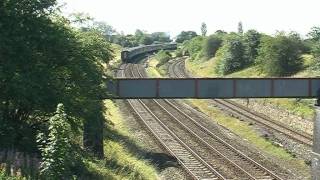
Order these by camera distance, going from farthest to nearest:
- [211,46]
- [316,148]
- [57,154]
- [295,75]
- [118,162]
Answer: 1. [211,46]
2. [295,75]
3. [316,148]
4. [118,162]
5. [57,154]

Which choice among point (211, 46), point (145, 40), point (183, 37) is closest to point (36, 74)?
point (211, 46)

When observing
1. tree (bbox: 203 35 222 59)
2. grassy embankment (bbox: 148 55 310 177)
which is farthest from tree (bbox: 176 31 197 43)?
grassy embankment (bbox: 148 55 310 177)

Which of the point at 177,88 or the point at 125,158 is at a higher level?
the point at 177,88

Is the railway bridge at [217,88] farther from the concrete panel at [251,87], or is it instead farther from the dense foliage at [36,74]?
the dense foliage at [36,74]

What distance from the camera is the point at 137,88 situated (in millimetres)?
25438

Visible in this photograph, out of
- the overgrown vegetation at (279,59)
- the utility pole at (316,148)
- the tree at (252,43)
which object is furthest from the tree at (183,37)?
the utility pole at (316,148)

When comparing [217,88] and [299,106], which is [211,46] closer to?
[299,106]

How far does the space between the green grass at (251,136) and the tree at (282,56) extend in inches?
373

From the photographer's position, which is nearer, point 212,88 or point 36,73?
point 36,73

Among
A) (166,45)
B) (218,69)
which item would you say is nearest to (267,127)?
(218,69)

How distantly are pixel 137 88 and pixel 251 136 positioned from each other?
34.4ft

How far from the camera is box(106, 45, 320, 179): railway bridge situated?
2522cm

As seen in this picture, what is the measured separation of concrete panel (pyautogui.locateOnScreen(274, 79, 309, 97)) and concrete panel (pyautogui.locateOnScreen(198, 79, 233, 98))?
241 cm

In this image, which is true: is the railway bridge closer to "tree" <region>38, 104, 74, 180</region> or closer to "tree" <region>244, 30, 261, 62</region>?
"tree" <region>38, 104, 74, 180</region>
